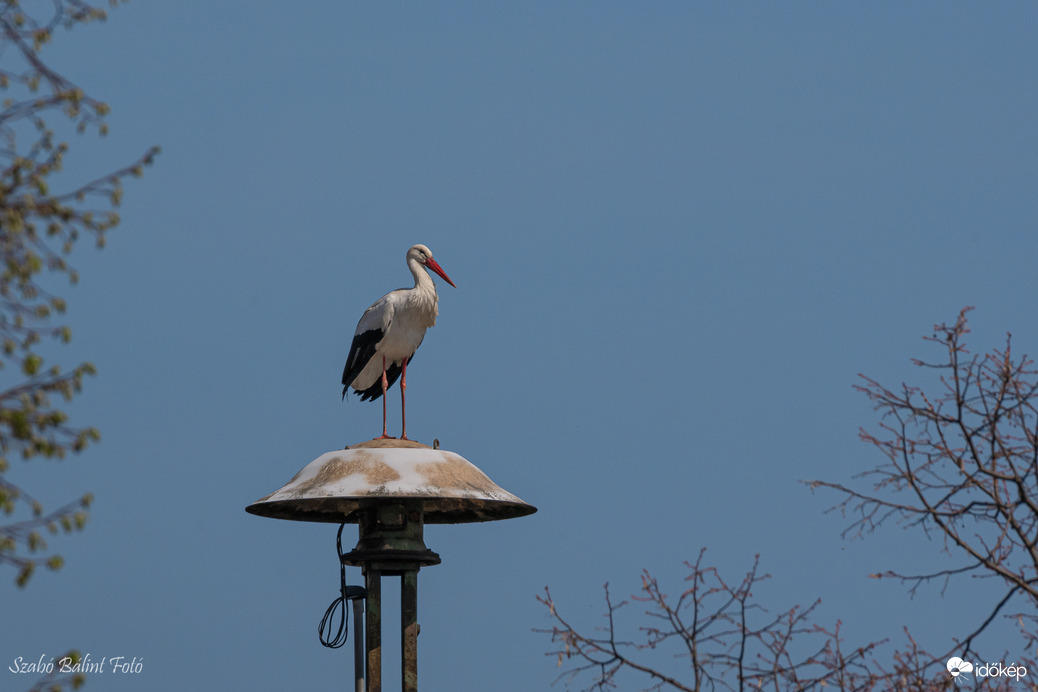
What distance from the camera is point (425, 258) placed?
12656 mm

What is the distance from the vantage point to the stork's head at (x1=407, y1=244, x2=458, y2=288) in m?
12.6

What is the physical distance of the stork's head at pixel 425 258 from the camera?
12.6 metres

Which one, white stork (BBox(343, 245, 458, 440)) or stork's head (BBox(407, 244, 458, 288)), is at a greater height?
stork's head (BBox(407, 244, 458, 288))

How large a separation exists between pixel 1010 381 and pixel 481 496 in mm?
4044

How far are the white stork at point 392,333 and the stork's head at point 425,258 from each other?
8 cm

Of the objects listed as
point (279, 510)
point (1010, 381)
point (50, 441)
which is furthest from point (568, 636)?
point (279, 510)

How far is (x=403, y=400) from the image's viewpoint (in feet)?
39.2

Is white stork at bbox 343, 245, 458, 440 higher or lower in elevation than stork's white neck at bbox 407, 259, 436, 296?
lower

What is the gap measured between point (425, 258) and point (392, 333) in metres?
0.88

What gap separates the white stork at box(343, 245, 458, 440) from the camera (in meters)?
12.2

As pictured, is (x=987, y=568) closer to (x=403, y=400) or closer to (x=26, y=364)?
(x=26, y=364)

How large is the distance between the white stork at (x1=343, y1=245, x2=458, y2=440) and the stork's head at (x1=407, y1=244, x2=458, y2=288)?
82 millimetres

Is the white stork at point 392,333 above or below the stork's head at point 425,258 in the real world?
below

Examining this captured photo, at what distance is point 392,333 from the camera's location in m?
12.2
